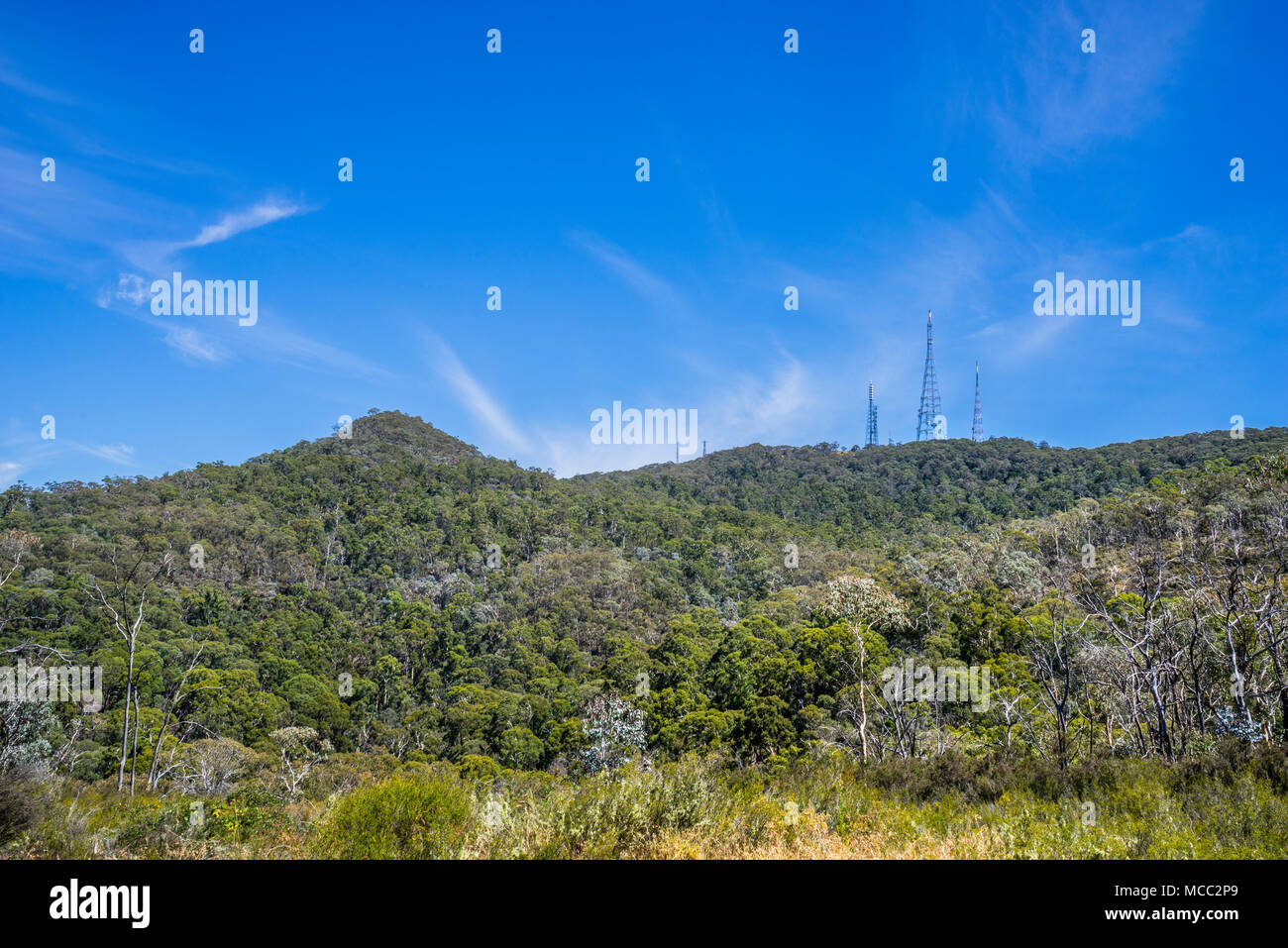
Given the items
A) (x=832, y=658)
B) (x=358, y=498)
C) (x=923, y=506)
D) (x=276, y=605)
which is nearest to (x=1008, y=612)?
(x=832, y=658)

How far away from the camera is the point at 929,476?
111 meters

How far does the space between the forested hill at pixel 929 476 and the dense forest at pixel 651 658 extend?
1035 millimetres

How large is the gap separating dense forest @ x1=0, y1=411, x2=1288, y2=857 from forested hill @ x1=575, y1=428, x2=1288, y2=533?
3.40 feet

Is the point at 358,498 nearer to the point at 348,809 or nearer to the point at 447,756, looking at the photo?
the point at 447,756

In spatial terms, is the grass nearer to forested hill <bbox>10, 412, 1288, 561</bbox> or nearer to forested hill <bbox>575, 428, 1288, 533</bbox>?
forested hill <bbox>10, 412, 1288, 561</bbox>

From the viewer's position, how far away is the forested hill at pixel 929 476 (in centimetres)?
8288

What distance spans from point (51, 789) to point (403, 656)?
156ft

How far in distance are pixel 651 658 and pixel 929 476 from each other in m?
83.5

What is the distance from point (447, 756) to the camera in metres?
35.2
